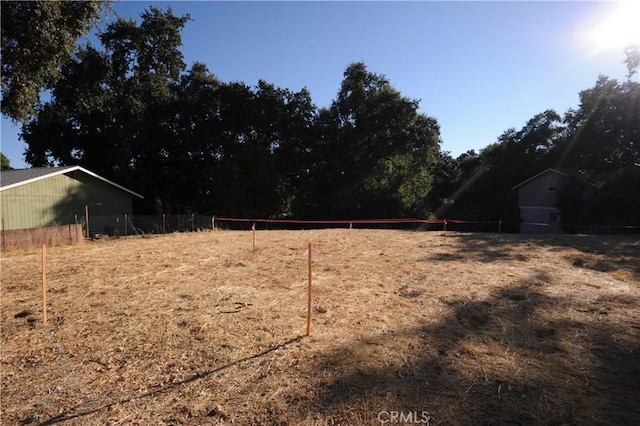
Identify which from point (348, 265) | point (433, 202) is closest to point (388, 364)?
point (348, 265)

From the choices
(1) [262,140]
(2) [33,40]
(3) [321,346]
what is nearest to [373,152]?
(1) [262,140]

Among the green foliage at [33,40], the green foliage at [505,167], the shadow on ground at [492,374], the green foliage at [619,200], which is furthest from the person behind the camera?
the green foliage at [505,167]

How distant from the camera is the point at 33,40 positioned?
38.2 ft

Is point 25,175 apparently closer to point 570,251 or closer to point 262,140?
point 262,140

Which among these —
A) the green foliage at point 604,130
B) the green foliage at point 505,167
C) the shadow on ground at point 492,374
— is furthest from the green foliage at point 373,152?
the shadow on ground at point 492,374

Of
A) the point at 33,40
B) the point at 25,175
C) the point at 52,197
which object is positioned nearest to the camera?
the point at 33,40

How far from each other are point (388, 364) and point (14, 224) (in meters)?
23.6

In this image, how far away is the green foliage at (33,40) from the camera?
36.5 ft

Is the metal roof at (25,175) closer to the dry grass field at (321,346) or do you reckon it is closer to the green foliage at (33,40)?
the green foliage at (33,40)

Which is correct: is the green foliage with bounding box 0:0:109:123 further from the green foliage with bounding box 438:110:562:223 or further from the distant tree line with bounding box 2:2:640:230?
the green foliage with bounding box 438:110:562:223

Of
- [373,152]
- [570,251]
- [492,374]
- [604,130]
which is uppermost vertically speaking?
[604,130]

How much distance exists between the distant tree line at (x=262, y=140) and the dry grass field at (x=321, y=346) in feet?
74.8

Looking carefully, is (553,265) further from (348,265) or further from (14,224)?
(14,224)

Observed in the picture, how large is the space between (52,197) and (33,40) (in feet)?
44.4
